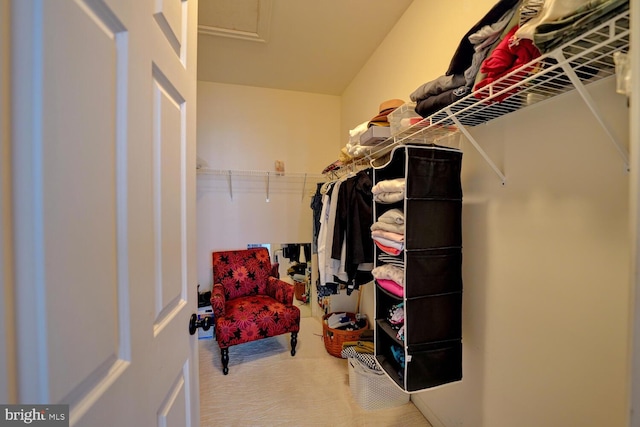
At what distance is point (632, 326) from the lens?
14.1 inches

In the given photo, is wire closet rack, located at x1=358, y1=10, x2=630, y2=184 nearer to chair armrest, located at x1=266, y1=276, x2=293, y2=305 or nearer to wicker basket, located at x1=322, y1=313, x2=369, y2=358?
wicker basket, located at x1=322, y1=313, x2=369, y2=358

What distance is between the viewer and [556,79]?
82 centimetres

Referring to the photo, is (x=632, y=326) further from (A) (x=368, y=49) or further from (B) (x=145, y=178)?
(A) (x=368, y=49)

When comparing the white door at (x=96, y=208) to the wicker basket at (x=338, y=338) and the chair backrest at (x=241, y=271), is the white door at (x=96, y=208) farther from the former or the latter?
the chair backrest at (x=241, y=271)

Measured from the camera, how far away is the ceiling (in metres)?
1.75

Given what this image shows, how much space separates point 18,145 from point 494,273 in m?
1.52

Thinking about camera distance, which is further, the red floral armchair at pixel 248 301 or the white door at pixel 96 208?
the red floral armchair at pixel 248 301

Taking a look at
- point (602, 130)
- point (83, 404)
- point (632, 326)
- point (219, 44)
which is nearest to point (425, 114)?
point (602, 130)

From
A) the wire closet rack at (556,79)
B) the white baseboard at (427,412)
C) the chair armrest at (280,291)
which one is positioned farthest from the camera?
the chair armrest at (280,291)

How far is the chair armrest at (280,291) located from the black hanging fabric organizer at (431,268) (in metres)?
1.34

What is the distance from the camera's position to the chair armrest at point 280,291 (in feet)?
7.92

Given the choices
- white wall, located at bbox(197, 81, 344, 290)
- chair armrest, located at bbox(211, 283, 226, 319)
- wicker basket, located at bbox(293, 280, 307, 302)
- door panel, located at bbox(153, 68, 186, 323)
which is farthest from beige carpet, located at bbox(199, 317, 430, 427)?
door panel, located at bbox(153, 68, 186, 323)

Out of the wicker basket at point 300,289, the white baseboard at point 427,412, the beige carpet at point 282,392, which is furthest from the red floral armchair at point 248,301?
the white baseboard at point 427,412

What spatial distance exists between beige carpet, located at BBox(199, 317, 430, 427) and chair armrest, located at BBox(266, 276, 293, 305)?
46 cm
